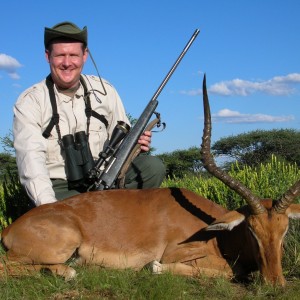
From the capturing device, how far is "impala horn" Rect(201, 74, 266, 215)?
14.6 feet

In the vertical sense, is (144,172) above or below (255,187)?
above

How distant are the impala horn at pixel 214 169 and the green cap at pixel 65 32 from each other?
2.12m

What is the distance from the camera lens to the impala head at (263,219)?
4.21 meters

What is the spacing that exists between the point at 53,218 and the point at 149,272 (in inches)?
40.1

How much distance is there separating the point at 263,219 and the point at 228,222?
32 cm

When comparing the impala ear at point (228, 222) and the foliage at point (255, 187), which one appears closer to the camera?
the impala ear at point (228, 222)

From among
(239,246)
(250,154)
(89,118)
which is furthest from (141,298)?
(250,154)

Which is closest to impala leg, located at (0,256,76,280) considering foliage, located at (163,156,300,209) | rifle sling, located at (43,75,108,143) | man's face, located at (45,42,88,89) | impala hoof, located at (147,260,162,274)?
impala hoof, located at (147,260,162,274)

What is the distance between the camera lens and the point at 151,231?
5.02 metres

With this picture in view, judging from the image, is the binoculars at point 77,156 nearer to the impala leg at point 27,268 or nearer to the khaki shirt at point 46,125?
the khaki shirt at point 46,125

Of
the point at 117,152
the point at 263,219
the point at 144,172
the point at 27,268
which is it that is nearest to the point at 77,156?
the point at 117,152

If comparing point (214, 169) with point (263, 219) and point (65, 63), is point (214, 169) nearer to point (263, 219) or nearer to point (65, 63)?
point (263, 219)

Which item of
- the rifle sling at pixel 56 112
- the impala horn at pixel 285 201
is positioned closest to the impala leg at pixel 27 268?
the rifle sling at pixel 56 112

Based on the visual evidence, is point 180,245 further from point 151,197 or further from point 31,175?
point 31,175
